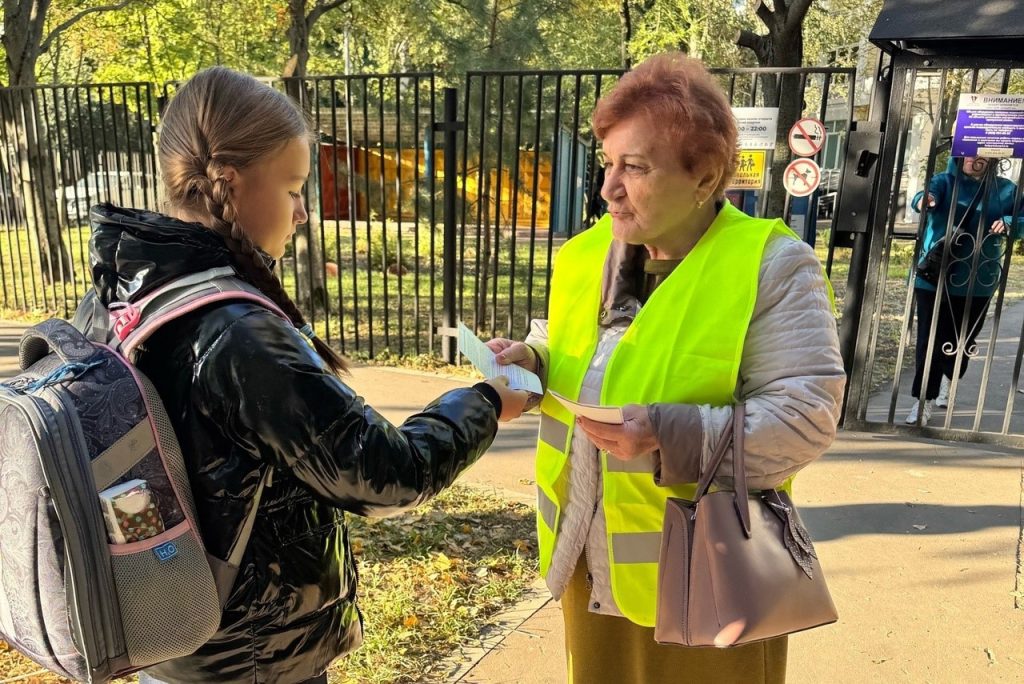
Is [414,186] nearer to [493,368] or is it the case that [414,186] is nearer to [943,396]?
[943,396]

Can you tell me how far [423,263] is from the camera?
563 inches

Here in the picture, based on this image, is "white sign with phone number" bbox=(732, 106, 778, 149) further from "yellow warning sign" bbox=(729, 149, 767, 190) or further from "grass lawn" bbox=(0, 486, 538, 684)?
"grass lawn" bbox=(0, 486, 538, 684)

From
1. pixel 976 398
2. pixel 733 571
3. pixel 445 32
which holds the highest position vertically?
pixel 445 32

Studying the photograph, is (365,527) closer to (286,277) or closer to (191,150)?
(191,150)

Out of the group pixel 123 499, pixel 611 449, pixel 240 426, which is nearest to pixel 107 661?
pixel 123 499

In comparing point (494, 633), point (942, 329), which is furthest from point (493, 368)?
point (942, 329)

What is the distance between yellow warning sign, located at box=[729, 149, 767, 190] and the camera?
5.52 m

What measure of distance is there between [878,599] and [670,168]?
2.48m

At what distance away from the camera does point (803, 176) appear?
5379mm

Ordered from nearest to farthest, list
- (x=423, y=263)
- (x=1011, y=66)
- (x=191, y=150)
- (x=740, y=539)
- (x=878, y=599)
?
(x=191, y=150) < (x=740, y=539) < (x=878, y=599) < (x=1011, y=66) < (x=423, y=263)

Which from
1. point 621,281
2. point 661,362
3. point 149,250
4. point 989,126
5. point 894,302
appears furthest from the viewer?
point 894,302

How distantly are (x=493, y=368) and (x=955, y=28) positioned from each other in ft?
13.4

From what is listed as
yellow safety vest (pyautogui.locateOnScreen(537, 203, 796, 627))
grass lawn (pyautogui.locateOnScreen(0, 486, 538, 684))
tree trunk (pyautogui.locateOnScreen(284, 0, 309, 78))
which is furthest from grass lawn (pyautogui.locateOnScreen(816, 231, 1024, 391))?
tree trunk (pyautogui.locateOnScreen(284, 0, 309, 78))

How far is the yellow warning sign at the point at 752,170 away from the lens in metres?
5.52
